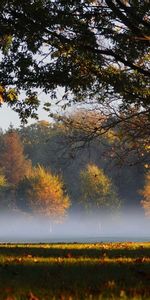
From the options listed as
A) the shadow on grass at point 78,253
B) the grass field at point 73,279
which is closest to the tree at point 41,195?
the shadow on grass at point 78,253

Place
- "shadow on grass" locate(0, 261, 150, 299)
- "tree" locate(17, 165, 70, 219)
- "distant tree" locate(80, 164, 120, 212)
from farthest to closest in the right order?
"distant tree" locate(80, 164, 120, 212), "tree" locate(17, 165, 70, 219), "shadow on grass" locate(0, 261, 150, 299)

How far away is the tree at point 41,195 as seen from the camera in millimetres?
83312

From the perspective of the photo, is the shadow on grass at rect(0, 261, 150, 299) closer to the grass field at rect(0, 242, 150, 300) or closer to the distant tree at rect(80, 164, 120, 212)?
the grass field at rect(0, 242, 150, 300)

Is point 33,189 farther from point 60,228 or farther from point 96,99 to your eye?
point 96,99

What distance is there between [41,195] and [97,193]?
9733mm

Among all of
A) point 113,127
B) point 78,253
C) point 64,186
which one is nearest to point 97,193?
point 64,186

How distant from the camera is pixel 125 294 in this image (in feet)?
22.9

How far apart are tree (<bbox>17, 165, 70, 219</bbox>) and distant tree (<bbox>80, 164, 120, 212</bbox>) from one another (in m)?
3.77

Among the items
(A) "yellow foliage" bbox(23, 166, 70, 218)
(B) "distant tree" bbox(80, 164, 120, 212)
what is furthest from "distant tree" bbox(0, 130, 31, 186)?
(B) "distant tree" bbox(80, 164, 120, 212)

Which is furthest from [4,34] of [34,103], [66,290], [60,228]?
[60,228]

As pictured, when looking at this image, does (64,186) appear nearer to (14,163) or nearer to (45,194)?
(45,194)

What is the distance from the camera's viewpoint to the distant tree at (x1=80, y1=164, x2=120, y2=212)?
3388 inches

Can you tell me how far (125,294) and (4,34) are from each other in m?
12.2

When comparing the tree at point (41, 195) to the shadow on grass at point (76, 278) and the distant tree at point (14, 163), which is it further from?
the shadow on grass at point (76, 278)
